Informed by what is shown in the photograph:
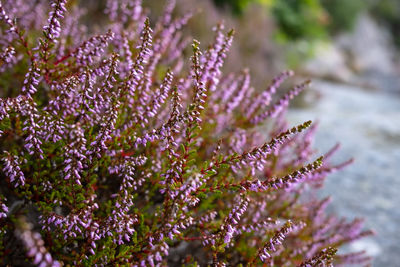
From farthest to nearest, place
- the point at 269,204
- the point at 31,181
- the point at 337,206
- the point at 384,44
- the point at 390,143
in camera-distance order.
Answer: the point at 384,44 → the point at 390,143 → the point at 337,206 → the point at 269,204 → the point at 31,181

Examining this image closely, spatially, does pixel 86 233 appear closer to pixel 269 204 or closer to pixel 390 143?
pixel 269 204

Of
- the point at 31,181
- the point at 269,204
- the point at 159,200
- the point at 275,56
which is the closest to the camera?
the point at 31,181

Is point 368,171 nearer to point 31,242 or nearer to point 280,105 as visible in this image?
point 280,105

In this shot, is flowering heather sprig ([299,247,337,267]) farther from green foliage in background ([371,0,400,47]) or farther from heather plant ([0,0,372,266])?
green foliage in background ([371,0,400,47])

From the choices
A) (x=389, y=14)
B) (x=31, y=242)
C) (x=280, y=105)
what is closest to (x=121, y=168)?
(x=31, y=242)

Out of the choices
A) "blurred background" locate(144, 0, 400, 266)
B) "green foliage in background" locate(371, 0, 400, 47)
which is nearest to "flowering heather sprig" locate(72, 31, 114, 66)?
"blurred background" locate(144, 0, 400, 266)

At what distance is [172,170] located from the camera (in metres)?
1.61

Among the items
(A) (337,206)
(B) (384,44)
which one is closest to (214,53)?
(A) (337,206)

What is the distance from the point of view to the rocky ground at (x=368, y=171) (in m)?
3.85

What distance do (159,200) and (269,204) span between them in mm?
969

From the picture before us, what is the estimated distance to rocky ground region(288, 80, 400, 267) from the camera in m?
3.85

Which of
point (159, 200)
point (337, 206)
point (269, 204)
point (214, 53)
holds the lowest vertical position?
point (159, 200)

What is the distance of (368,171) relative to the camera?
221 inches

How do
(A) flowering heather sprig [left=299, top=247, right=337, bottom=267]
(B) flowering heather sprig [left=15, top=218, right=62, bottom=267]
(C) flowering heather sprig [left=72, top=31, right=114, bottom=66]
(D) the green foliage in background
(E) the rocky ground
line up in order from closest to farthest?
(B) flowering heather sprig [left=15, top=218, right=62, bottom=267] → (A) flowering heather sprig [left=299, top=247, right=337, bottom=267] → (C) flowering heather sprig [left=72, top=31, right=114, bottom=66] → (E) the rocky ground → (D) the green foliage in background
